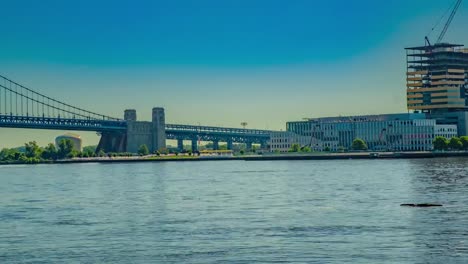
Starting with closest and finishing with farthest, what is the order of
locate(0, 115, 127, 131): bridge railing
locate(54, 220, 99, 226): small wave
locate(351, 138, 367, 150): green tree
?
locate(54, 220, 99, 226): small wave, locate(0, 115, 127, 131): bridge railing, locate(351, 138, 367, 150): green tree

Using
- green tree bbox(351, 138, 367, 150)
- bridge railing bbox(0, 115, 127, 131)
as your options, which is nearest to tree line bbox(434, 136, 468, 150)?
green tree bbox(351, 138, 367, 150)

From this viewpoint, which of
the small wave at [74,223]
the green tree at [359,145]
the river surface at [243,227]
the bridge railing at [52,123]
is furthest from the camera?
the green tree at [359,145]

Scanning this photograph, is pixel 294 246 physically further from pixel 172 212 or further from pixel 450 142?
pixel 450 142

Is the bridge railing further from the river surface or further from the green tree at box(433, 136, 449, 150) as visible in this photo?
the river surface

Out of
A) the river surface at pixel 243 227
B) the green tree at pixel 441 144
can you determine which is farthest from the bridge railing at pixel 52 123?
the river surface at pixel 243 227

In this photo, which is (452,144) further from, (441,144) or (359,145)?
(359,145)

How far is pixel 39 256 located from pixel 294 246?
8.97 metres

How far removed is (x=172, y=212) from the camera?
157 ft

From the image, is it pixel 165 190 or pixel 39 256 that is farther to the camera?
pixel 165 190

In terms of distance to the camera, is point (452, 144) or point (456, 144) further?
point (452, 144)

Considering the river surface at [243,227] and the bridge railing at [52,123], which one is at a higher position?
the bridge railing at [52,123]

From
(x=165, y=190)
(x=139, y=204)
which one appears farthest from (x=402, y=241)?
(x=165, y=190)

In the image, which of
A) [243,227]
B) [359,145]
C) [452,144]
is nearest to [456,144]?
[452,144]

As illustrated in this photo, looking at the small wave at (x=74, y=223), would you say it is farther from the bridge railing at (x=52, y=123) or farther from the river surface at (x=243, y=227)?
the bridge railing at (x=52, y=123)
